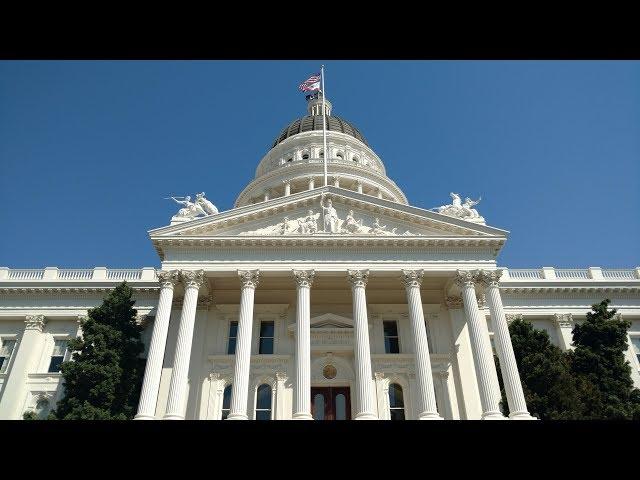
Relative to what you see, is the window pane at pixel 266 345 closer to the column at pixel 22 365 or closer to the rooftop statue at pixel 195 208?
the rooftop statue at pixel 195 208

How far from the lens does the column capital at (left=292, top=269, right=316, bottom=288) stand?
2648 cm

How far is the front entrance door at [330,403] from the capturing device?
27453 millimetres

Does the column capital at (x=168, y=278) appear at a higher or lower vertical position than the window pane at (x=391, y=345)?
higher

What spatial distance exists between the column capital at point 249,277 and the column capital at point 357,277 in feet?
16.8

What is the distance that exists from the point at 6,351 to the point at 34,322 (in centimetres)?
283

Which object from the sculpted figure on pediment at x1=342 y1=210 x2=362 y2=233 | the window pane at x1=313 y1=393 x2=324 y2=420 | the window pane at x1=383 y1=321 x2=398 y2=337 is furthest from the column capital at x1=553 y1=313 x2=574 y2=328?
the window pane at x1=313 y1=393 x2=324 y2=420

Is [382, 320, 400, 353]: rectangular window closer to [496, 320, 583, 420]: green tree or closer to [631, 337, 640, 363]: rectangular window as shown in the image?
[496, 320, 583, 420]: green tree

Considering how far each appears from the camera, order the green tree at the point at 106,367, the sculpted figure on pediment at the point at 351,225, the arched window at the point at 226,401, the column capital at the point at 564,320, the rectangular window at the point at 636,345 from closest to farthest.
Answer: the green tree at the point at 106,367, the arched window at the point at 226,401, the sculpted figure on pediment at the point at 351,225, the column capital at the point at 564,320, the rectangular window at the point at 636,345

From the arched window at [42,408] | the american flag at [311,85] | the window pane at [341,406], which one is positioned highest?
the american flag at [311,85]

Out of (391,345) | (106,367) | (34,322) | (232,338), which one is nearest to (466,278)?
(391,345)

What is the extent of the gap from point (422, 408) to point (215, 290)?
46.1ft

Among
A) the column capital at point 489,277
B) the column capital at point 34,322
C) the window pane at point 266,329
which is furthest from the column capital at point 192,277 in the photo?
the column capital at point 489,277

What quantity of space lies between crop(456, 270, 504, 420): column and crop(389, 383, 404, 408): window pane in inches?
206
